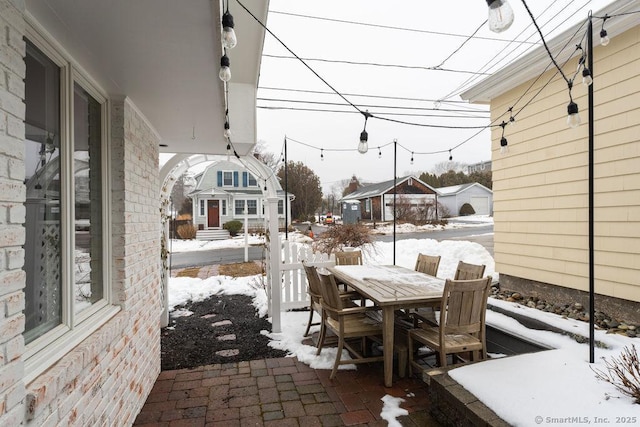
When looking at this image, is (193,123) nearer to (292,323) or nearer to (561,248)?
(292,323)

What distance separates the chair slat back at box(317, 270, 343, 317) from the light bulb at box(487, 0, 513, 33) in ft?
7.52

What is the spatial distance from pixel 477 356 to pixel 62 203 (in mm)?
3316

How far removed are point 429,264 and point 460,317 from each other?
1.86 meters

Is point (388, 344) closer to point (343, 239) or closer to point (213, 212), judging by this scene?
point (343, 239)

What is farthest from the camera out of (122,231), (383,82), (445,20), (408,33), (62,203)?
(383,82)

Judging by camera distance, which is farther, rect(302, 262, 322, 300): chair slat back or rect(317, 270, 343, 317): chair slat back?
rect(302, 262, 322, 300): chair slat back

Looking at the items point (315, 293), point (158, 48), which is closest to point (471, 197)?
point (315, 293)

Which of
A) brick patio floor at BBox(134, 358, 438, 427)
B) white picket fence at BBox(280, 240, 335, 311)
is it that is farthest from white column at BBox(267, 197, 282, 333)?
brick patio floor at BBox(134, 358, 438, 427)

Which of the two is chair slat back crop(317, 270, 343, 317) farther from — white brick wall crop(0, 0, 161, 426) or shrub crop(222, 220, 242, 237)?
Answer: shrub crop(222, 220, 242, 237)

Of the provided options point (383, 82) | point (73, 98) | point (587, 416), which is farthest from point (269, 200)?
point (383, 82)

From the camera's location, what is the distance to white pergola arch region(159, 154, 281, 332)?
4.30 meters

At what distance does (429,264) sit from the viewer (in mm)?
4625

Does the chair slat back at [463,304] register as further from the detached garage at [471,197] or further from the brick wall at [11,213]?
the detached garage at [471,197]

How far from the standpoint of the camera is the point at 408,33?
6625mm
